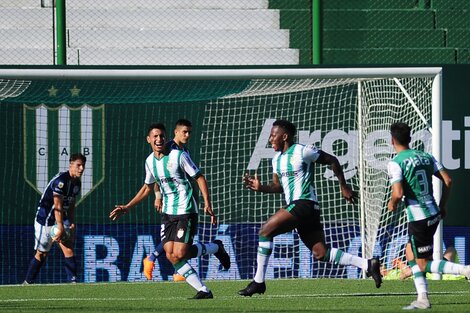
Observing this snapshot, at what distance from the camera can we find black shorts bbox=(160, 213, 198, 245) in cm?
1140

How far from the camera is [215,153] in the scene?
51.8 ft

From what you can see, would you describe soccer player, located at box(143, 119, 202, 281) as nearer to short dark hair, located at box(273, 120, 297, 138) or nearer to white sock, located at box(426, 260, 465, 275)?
short dark hair, located at box(273, 120, 297, 138)

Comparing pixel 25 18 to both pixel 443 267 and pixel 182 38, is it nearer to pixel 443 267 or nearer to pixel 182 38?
pixel 182 38

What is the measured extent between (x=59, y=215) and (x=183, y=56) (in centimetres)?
391

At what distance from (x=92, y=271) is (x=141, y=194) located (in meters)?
3.43

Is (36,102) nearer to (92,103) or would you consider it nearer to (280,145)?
(92,103)

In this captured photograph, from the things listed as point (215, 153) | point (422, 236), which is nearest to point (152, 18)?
point (215, 153)

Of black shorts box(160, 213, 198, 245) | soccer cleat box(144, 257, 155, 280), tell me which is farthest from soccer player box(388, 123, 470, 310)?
soccer cleat box(144, 257, 155, 280)

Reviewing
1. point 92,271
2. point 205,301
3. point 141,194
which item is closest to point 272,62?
point 92,271

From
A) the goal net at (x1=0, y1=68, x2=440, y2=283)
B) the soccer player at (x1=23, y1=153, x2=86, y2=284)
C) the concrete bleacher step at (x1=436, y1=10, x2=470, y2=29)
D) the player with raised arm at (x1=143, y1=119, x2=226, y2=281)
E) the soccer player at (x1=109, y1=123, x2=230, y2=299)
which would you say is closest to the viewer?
the soccer player at (x1=109, y1=123, x2=230, y2=299)

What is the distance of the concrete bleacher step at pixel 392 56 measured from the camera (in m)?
17.2

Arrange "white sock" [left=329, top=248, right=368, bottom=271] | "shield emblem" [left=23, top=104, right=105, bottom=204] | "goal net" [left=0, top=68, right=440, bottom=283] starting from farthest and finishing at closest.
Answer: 1. "shield emblem" [left=23, top=104, right=105, bottom=204]
2. "goal net" [left=0, top=68, right=440, bottom=283]
3. "white sock" [left=329, top=248, right=368, bottom=271]

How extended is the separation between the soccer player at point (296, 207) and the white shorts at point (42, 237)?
4.21 metres

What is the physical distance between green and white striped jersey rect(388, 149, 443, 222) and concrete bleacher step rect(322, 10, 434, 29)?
7722 millimetres
